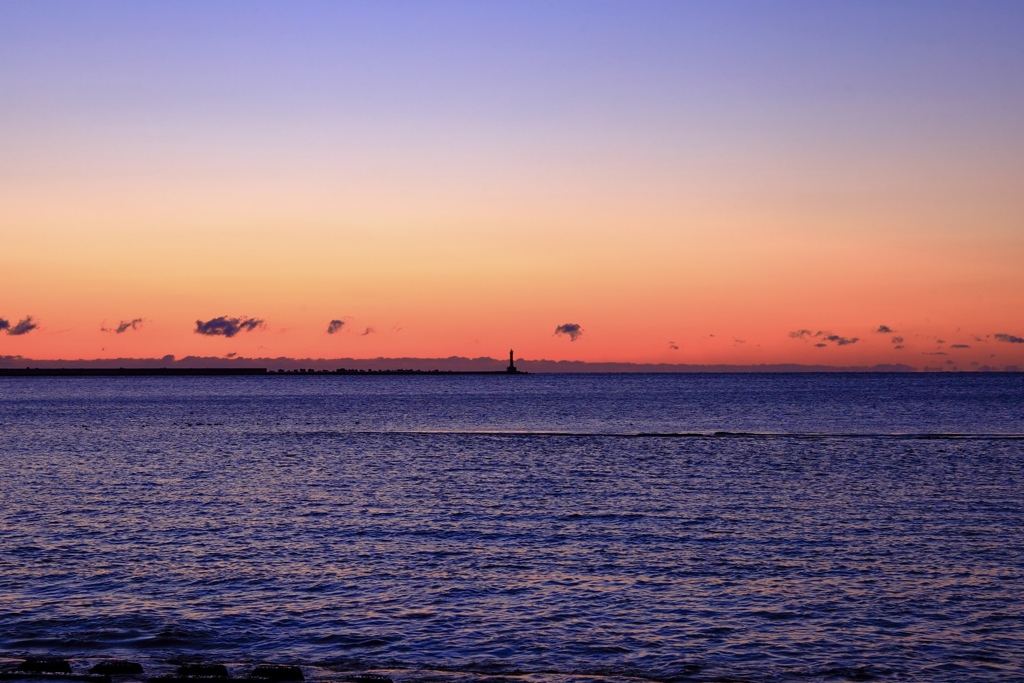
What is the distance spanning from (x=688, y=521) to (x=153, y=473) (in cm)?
3568

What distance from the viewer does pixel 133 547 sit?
34.8 m

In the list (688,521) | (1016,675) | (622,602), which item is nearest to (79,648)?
(622,602)

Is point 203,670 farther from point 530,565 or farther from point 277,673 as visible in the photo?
point 530,565

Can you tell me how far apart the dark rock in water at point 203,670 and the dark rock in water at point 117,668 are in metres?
1.03

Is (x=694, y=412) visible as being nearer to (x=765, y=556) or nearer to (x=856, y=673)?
(x=765, y=556)

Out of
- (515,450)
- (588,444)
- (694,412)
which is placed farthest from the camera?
(694,412)

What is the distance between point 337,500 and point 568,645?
88.5ft

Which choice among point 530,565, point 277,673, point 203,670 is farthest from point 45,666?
point 530,565

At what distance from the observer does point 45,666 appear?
19.5 m

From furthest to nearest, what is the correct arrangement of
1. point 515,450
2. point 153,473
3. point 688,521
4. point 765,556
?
point 515,450, point 153,473, point 688,521, point 765,556

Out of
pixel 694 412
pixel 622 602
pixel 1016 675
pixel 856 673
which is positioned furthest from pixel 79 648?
pixel 694 412

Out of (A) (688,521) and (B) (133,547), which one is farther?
(A) (688,521)

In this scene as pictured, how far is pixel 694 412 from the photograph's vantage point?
145m

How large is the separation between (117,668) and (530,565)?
1438 cm
